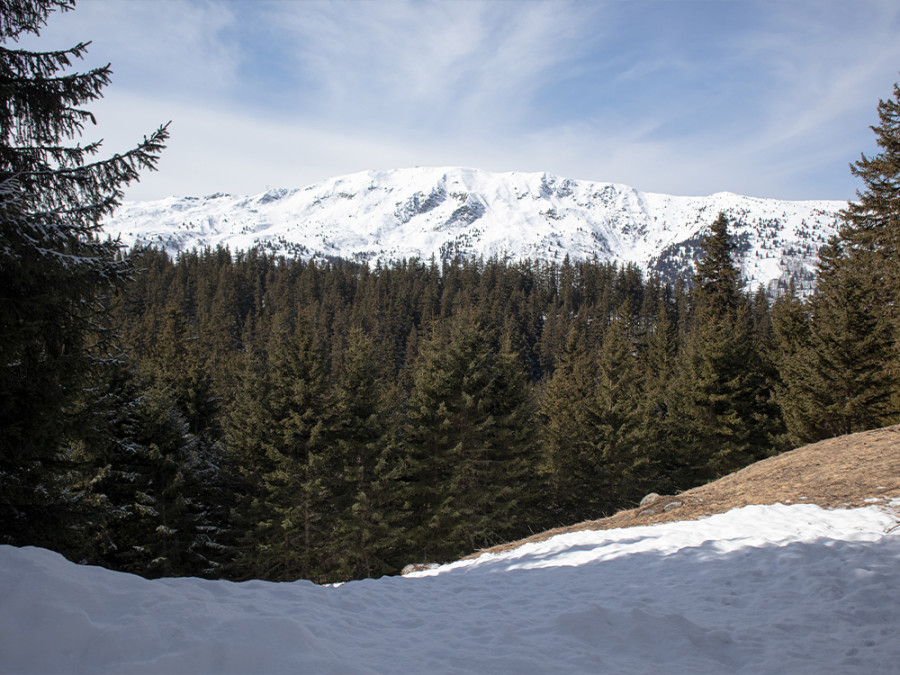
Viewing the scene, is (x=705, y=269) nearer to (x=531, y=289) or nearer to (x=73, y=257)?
(x=73, y=257)

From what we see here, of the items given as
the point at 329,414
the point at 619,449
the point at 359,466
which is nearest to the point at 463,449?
the point at 359,466

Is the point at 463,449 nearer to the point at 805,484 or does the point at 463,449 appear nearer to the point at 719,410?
the point at 805,484

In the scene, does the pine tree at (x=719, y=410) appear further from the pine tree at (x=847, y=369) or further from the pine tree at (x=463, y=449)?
the pine tree at (x=463, y=449)

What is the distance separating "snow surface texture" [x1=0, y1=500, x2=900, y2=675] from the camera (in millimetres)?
4035

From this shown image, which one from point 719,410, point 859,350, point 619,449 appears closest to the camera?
point 859,350

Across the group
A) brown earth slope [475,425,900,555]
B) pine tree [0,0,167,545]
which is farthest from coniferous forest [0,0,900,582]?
brown earth slope [475,425,900,555]

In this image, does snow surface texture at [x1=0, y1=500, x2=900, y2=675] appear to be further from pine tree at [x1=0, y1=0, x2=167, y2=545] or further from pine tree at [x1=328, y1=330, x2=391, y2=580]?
pine tree at [x1=328, y1=330, x2=391, y2=580]

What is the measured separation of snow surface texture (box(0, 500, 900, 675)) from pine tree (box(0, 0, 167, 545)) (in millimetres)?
1814

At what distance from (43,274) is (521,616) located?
733cm

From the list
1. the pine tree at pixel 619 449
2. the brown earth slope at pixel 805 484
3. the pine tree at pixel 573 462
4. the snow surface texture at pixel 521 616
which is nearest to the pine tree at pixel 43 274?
the snow surface texture at pixel 521 616

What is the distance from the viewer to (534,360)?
3583 inches

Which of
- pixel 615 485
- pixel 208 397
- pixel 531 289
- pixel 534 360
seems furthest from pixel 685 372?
pixel 531 289

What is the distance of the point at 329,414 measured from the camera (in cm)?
1883

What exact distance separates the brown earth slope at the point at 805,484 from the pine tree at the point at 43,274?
961 cm
